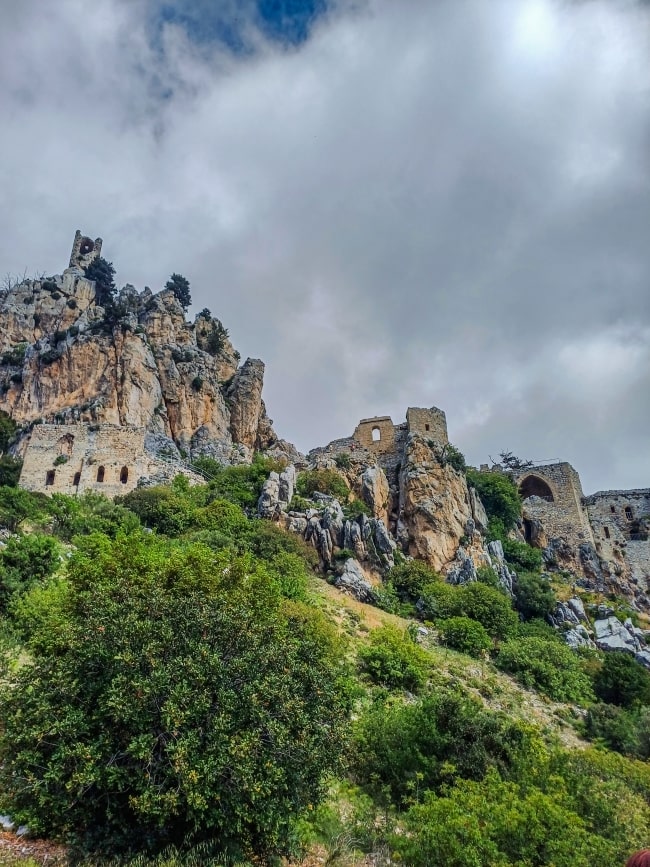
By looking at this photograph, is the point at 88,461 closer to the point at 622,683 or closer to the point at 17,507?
the point at 17,507

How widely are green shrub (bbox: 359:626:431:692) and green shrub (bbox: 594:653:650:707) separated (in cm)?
952

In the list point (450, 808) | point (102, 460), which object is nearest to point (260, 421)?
point (102, 460)

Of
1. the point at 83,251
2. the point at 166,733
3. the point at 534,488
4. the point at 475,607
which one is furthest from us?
the point at 83,251

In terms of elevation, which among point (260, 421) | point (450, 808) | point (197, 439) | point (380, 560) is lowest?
point (450, 808)

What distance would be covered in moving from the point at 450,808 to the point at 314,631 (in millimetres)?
7895

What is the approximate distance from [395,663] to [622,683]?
11992 mm

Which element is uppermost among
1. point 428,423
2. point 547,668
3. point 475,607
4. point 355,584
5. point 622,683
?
point 428,423

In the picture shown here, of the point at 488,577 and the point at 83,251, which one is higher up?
the point at 83,251

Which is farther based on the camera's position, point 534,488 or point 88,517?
point 534,488

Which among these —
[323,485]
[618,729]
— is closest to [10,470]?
[323,485]

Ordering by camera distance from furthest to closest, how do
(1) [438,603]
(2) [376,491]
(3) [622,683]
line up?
1. (2) [376,491]
2. (1) [438,603]
3. (3) [622,683]

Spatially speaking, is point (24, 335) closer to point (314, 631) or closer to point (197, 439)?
point (197, 439)

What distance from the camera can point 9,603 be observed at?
15305 millimetres

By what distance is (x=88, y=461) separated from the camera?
34.8 m
